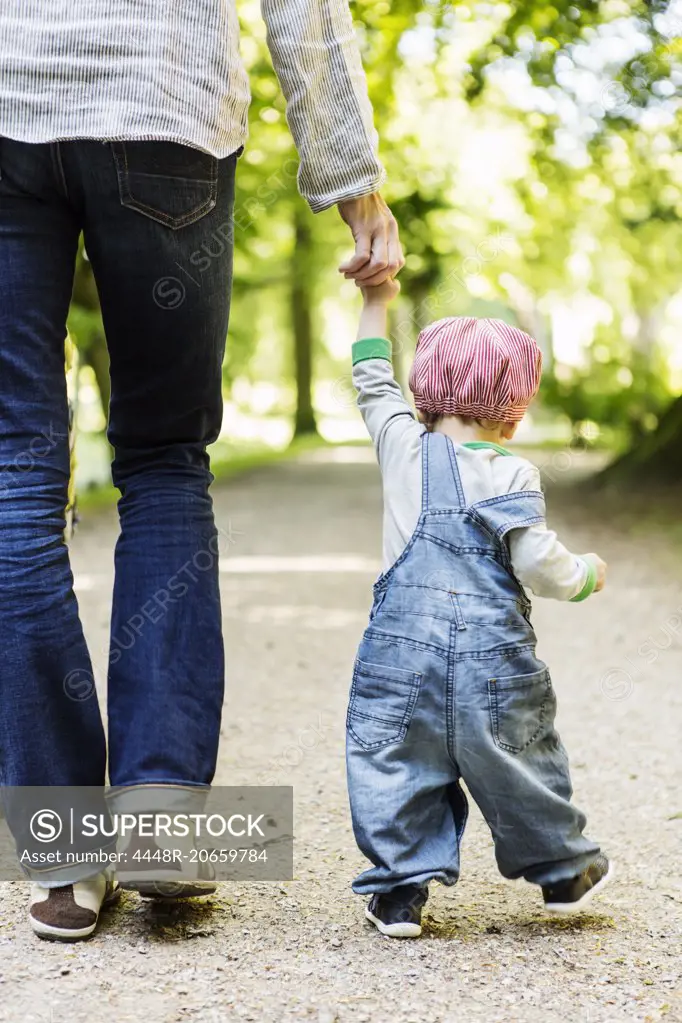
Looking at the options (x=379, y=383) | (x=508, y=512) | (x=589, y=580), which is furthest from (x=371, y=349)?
(x=589, y=580)

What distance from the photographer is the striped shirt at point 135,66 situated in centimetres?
190

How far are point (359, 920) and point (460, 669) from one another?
0.55 m

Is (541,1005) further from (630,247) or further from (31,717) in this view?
(630,247)

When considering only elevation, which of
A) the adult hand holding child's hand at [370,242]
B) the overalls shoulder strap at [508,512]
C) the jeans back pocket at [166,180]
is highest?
the jeans back pocket at [166,180]

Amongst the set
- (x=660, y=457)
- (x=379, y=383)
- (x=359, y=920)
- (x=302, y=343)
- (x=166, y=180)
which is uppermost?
(x=166, y=180)

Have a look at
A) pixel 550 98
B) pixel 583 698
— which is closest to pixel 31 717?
pixel 583 698

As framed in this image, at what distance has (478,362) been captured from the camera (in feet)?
7.13

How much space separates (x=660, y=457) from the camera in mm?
10633

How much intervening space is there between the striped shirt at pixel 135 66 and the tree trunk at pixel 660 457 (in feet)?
28.5

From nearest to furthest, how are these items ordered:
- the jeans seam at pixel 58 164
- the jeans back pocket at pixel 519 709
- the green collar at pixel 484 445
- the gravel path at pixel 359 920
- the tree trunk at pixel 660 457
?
1. the gravel path at pixel 359 920
2. the jeans seam at pixel 58 164
3. the jeans back pocket at pixel 519 709
4. the green collar at pixel 484 445
5. the tree trunk at pixel 660 457

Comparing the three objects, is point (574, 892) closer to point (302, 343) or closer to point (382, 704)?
point (382, 704)

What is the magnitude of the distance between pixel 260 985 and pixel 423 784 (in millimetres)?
449

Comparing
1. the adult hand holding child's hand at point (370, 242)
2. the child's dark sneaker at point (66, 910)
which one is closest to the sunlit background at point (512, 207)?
the adult hand holding child's hand at point (370, 242)

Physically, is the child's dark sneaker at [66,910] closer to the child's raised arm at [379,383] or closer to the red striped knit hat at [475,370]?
the child's raised arm at [379,383]
